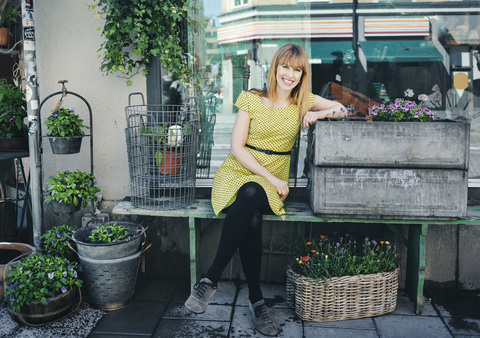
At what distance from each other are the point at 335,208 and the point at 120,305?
5.33ft

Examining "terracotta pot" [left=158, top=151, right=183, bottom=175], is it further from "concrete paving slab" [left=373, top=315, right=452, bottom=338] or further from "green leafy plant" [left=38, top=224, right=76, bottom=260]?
"concrete paving slab" [left=373, top=315, right=452, bottom=338]

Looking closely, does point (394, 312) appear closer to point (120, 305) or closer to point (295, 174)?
point (295, 174)

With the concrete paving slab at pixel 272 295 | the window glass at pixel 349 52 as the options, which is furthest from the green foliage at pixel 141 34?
the concrete paving slab at pixel 272 295

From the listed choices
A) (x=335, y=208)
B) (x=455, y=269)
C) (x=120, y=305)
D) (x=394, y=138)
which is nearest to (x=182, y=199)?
(x=120, y=305)

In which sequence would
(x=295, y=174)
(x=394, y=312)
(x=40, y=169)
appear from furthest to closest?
(x=295, y=174) → (x=40, y=169) → (x=394, y=312)

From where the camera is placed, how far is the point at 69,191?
11.4 ft

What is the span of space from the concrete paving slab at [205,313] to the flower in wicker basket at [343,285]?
0.48 meters

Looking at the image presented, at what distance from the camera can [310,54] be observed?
4.25 metres

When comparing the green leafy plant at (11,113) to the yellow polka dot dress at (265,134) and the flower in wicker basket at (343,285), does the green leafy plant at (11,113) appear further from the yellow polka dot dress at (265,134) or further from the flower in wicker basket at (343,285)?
the flower in wicker basket at (343,285)

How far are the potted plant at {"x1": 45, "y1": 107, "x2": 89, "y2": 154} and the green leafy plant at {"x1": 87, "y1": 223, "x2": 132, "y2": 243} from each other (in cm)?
61

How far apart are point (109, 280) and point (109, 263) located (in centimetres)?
13

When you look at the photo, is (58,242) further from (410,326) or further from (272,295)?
(410,326)

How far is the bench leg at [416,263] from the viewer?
11.0 ft

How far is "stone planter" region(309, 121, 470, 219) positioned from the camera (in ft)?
10.3
